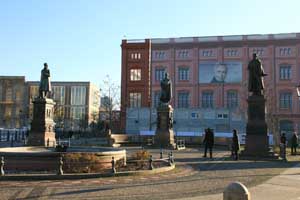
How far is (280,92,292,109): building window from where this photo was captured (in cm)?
7294

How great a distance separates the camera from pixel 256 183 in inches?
557

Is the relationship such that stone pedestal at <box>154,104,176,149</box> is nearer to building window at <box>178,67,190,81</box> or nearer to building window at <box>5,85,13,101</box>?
building window at <box>178,67,190,81</box>

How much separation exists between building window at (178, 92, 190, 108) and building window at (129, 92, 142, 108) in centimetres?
699

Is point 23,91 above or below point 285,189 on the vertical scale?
above

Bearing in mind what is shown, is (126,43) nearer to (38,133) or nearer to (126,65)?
(126,65)

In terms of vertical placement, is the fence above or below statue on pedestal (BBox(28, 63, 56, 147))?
below

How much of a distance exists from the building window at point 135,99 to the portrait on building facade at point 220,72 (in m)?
11.2

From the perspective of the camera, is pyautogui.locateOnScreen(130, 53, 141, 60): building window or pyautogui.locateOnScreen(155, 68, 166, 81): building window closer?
pyautogui.locateOnScreen(155, 68, 166, 81): building window

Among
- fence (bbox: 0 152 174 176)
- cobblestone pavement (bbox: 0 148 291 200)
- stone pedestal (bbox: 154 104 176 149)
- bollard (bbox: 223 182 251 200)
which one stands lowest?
cobblestone pavement (bbox: 0 148 291 200)

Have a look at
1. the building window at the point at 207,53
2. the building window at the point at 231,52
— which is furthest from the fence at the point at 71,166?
the building window at the point at 207,53

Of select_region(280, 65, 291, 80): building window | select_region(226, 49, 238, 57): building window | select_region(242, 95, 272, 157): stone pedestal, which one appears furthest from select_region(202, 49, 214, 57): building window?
select_region(242, 95, 272, 157): stone pedestal

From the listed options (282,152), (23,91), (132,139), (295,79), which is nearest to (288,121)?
(295,79)

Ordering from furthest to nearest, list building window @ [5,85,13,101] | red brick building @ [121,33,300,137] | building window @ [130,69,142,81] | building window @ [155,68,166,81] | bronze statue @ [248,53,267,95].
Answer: building window @ [5,85,13,101]
building window @ [130,69,142,81]
building window @ [155,68,166,81]
red brick building @ [121,33,300,137]
bronze statue @ [248,53,267,95]

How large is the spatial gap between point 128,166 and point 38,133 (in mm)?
15346
